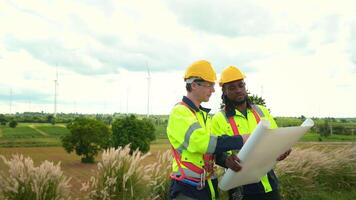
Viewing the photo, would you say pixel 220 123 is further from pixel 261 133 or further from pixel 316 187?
pixel 316 187

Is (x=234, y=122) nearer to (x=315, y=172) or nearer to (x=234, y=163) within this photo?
(x=234, y=163)

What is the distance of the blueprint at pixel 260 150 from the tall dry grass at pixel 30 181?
2788 mm

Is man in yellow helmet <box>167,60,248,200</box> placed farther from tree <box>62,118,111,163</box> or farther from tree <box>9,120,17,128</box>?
tree <box>9,120,17,128</box>

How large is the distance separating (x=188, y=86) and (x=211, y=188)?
31.6 inches

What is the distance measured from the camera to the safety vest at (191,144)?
3.08m

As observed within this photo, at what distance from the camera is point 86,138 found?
32719mm

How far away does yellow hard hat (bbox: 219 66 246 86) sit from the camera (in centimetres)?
398

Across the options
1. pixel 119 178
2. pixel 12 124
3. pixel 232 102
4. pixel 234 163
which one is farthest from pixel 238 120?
pixel 12 124

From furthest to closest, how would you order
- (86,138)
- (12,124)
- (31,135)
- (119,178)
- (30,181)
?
(12,124)
(31,135)
(86,138)
(119,178)
(30,181)

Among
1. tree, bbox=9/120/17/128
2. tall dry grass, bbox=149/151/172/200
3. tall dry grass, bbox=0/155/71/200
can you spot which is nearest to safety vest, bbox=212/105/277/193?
tall dry grass, bbox=0/155/71/200

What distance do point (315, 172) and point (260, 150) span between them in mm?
7433

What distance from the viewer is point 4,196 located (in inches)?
214

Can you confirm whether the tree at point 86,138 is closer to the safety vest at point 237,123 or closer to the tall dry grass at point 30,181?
the tall dry grass at point 30,181

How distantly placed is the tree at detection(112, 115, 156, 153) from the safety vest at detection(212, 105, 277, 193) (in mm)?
28307
